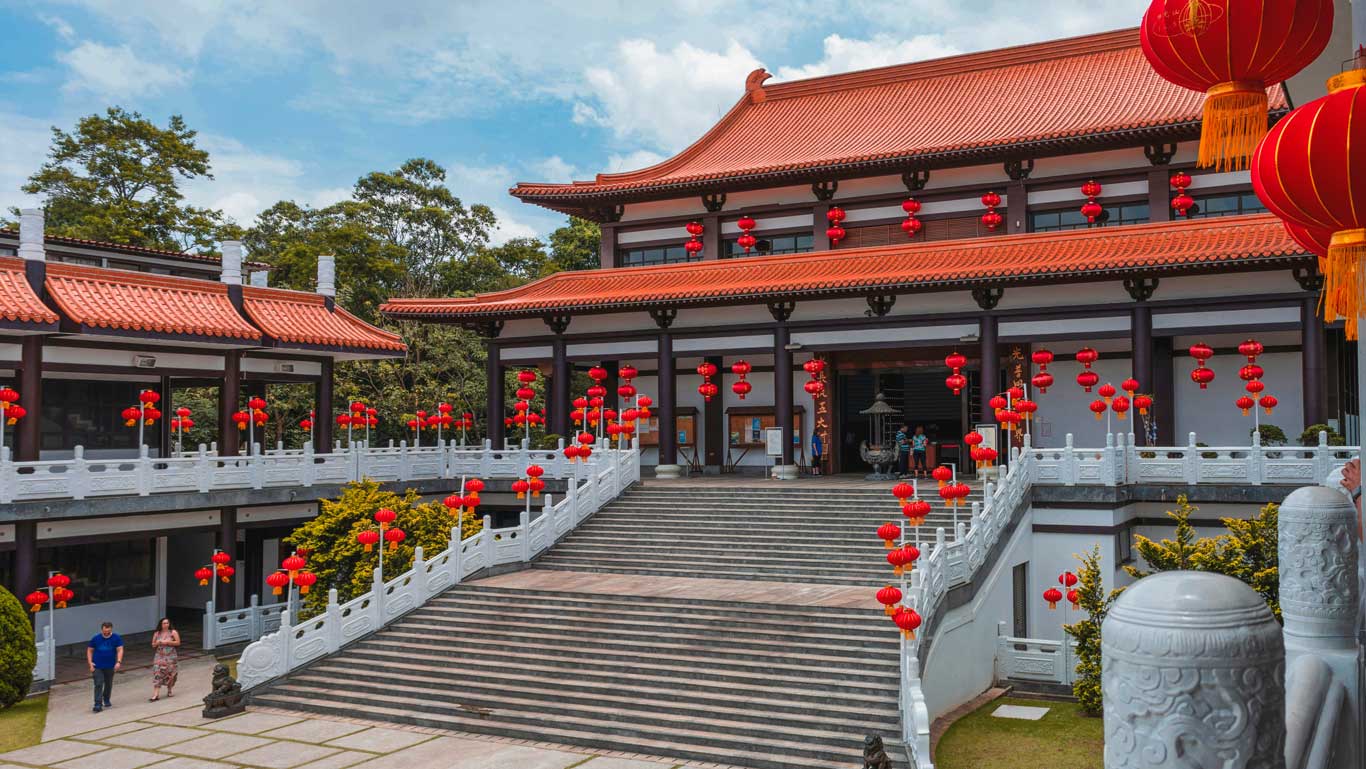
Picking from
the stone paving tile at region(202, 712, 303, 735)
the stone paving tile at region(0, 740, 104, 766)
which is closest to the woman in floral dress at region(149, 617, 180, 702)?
the stone paving tile at region(202, 712, 303, 735)

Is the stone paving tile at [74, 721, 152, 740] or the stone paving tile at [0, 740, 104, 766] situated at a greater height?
the stone paving tile at [0, 740, 104, 766]

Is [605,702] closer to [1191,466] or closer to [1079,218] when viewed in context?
[1191,466]

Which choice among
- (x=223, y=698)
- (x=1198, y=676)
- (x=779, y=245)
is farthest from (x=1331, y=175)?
(x=779, y=245)

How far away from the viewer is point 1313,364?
18.8 meters

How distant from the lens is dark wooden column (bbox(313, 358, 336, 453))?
74.9 ft

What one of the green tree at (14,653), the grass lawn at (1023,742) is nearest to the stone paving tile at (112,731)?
the green tree at (14,653)

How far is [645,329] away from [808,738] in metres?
14.1

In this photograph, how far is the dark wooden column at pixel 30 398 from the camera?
57.8 feet

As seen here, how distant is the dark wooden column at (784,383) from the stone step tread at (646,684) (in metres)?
9.93

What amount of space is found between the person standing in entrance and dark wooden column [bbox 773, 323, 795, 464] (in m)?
2.89

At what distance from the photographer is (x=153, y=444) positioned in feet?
77.9

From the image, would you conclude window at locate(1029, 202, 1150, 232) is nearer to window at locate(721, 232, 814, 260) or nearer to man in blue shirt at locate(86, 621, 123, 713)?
window at locate(721, 232, 814, 260)

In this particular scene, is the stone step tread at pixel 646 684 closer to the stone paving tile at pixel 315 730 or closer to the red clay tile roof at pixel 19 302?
the stone paving tile at pixel 315 730

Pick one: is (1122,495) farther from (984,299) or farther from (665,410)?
(665,410)
